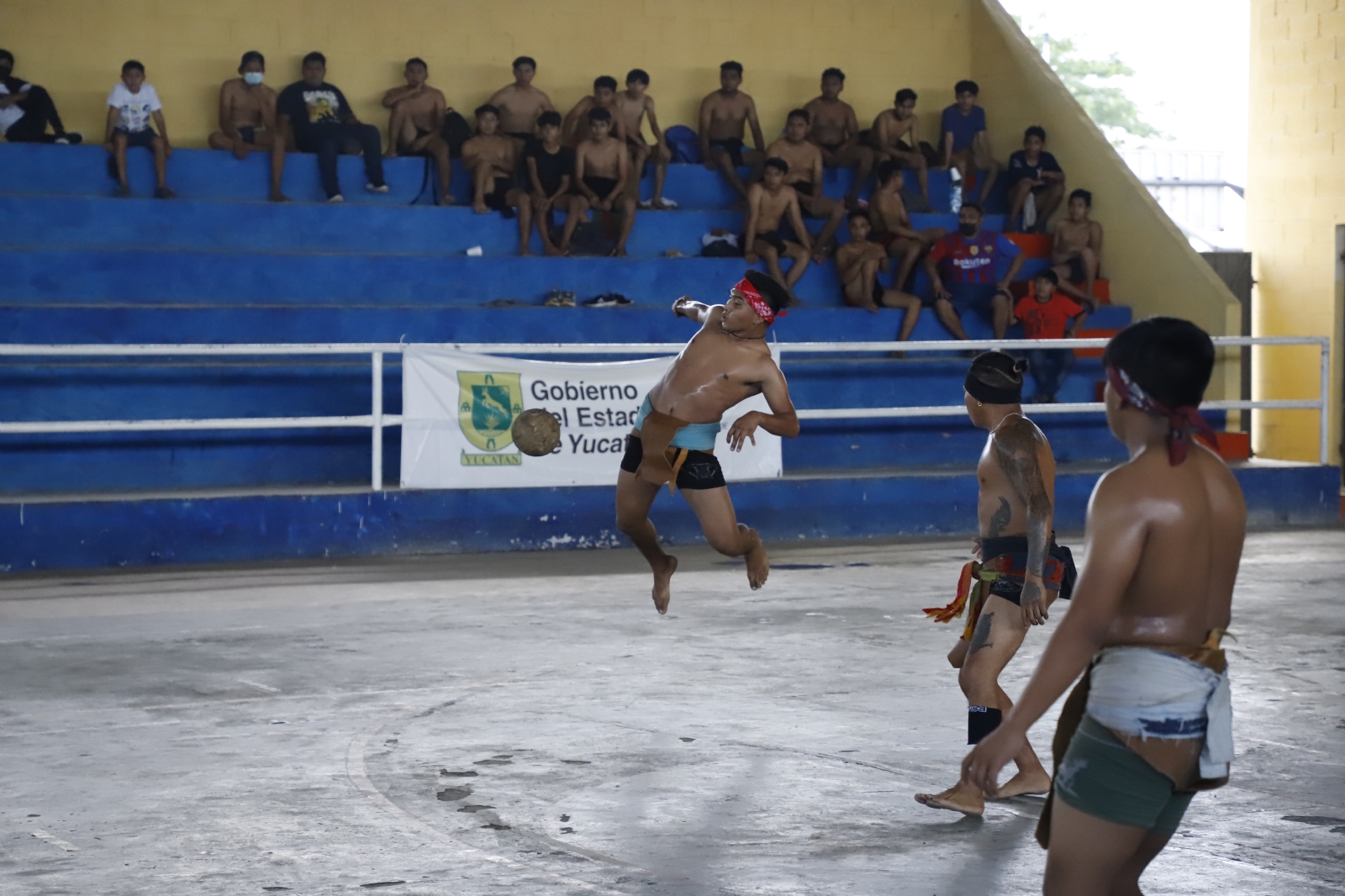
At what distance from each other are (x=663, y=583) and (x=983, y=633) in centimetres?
298

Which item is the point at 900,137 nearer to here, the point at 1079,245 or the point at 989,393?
the point at 1079,245

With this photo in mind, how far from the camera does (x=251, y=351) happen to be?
1098cm

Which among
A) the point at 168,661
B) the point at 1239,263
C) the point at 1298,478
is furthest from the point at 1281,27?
the point at 168,661

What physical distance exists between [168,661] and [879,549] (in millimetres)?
5963

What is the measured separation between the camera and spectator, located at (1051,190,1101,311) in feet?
51.4

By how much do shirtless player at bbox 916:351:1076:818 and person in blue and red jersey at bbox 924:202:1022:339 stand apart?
9.71m

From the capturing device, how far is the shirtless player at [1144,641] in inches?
112

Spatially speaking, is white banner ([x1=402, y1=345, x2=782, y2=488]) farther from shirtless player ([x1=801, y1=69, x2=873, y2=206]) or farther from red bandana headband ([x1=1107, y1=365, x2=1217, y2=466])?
red bandana headband ([x1=1107, y1=365, x2=1217, y2=466])

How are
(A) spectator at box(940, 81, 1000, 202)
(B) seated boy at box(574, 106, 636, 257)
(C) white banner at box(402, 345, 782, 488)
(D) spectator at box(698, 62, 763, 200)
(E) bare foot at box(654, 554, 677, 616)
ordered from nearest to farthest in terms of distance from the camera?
(E) bare foot at box(654, 554, 677, 616)
(C) white banner at box(402, 345, 782, 488)
(B) seated boy at box(574, 106, 636, 257)
(D) spectator at box(698, 62, 763, 200)
(A) spectator at box(940, 81, 1000, 202)

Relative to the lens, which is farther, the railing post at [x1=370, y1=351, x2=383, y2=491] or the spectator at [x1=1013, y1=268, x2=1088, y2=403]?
the spectator at [x1=1013, y1=268, x2=1088, y2=403]

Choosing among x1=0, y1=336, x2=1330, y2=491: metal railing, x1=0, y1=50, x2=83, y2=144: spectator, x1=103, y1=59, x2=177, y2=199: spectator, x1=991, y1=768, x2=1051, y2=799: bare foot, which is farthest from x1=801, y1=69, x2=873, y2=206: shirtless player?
x1=991, y1=768, x2=1051, y2=799: bare foot

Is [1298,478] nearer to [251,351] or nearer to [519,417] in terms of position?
[519,417]

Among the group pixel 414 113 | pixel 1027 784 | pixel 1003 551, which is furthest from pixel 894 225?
pixel 1027 784

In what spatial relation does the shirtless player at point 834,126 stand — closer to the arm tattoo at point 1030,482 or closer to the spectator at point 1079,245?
the spectator at point 1079,245
